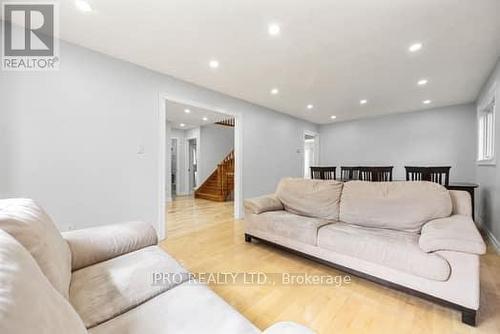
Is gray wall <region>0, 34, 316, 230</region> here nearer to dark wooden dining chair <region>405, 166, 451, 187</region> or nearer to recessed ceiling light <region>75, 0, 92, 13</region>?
recessed ceiling light <region>75, 0, 92, 13</region>

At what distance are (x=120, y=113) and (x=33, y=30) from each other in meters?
1.09

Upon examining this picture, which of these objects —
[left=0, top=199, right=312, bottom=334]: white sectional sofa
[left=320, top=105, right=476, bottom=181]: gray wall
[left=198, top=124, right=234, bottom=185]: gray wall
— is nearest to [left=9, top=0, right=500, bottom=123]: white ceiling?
[left=320, top=105, right=476, bottom=181]: gray wall

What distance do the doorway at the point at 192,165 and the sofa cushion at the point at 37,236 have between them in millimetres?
6841

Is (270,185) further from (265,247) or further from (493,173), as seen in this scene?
(493,173)

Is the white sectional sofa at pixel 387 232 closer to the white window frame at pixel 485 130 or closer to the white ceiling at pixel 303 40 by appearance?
the white ceiling at pixel 303 40

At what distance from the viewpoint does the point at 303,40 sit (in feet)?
7.95

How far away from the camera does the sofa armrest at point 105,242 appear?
4.49 feet

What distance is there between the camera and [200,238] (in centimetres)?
324

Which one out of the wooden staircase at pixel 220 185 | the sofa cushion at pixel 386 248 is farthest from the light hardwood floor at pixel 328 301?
the wooden staircase at pixel 220 185

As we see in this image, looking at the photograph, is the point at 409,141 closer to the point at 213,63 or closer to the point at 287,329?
the point at 213,63

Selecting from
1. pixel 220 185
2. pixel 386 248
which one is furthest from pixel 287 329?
pixel 220 185

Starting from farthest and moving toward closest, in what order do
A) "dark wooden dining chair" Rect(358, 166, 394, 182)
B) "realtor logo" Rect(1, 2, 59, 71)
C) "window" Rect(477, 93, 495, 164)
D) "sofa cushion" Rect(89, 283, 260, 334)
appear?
"dark wooden dining chair" Rect(358, 166, 394, 182) → "window" Rect(477, 93, 495, 164) → "realtor logo" Rect(1, 2, 59, 71) → "sofa cushion" Rect(89, 283, 260, 334)

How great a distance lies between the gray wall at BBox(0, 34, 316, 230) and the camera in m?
2.23

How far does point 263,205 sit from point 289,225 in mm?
531
